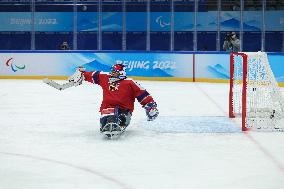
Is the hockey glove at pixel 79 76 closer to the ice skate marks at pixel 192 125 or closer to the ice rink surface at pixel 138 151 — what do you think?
the ice rink surface at pixel 138 151

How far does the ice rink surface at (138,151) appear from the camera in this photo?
16.4ft

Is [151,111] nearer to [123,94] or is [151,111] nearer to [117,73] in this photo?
[123,94]

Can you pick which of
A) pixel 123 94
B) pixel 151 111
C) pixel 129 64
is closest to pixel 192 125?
pixel 151 111

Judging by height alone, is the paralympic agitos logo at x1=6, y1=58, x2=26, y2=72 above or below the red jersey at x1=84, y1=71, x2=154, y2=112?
above

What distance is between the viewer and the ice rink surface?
5.00m

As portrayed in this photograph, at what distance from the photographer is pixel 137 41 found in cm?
2262

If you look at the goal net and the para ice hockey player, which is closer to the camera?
the para ice hockey player

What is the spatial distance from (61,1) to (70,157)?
17.7 m

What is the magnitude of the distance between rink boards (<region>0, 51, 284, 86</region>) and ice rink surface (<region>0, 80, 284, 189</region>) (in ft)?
18.4

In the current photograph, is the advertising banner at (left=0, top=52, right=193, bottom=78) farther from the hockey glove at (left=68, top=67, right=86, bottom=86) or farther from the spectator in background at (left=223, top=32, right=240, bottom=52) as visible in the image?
the hockey glove at (left=68, top=67, right=86, bottom=86)

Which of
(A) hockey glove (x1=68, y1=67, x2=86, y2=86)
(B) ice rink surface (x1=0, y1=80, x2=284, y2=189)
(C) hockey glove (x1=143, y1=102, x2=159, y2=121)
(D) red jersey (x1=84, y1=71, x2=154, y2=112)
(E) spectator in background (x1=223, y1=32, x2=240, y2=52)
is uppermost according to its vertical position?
(E) spectator in background (x1=223, y1=32, x2=240, y2=52)

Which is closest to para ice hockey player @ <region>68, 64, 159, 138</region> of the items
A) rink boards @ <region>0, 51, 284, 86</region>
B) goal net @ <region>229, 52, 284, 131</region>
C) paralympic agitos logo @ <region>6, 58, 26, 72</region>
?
goal net @ <region>229, 52, 284, 131</region>

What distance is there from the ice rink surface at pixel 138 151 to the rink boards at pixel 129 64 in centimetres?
562

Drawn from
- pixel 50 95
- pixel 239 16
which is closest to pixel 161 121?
pixel 50 95
